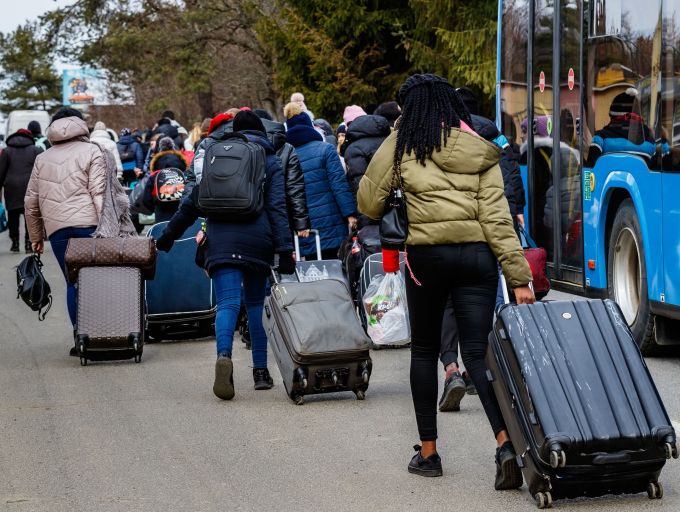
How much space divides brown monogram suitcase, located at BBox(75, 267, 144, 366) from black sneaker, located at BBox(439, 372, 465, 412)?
3094mm

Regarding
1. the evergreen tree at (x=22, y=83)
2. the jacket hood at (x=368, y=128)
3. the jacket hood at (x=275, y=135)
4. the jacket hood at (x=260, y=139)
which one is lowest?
the evergreen tree at (x=22, y=83)

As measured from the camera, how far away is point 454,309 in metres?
6.32

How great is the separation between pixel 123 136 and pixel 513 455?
64.2 ft

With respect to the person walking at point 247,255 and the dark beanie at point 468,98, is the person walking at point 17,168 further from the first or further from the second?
the dark beanie at point 468,98

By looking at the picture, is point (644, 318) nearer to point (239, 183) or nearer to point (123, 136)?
point (239, 183)

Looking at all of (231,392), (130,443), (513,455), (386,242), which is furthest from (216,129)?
(513,455)

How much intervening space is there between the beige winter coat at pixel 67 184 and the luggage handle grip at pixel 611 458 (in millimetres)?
6016

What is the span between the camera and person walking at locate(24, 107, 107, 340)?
1082 centimetres

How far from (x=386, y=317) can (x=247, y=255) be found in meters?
2.37

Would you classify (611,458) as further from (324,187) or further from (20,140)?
(20,140)

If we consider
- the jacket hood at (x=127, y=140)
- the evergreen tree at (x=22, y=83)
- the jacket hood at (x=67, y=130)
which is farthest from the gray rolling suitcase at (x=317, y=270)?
the evergreen tree at (x=22, y=83)

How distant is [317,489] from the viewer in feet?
20.8

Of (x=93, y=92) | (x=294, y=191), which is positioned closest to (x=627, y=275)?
(x=294, y=191)

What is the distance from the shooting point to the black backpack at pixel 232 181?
8625 mm
